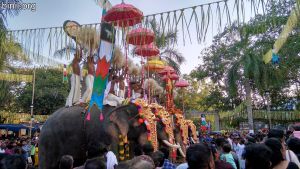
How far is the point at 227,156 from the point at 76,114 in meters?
3.89

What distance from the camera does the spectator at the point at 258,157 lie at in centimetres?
254

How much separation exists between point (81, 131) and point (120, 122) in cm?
107

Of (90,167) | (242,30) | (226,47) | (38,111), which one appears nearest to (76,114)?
(242,30)

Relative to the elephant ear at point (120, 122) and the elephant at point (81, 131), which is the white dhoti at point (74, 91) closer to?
the elephant at point (81, 131)

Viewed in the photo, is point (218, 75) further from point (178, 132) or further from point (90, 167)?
point (90, 167)

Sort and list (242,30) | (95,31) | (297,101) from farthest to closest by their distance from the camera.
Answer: (297,101) → (95,31) → (242,30)

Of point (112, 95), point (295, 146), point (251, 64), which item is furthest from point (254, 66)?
point (295, 146)

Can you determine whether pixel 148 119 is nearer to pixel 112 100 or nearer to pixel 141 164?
pixel 112 100

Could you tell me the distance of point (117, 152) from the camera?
20.5 ft

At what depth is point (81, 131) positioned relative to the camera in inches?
281

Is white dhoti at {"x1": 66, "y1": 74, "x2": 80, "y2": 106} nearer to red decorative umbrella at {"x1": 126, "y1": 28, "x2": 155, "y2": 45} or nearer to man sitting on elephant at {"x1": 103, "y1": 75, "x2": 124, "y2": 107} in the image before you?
man sitting on elephant at {"x1": 103, "y1": 75, "x2": 124, "y2": 107}

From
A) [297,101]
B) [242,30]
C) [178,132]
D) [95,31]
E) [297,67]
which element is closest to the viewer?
[242,30]

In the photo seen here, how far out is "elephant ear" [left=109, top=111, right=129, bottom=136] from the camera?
659cm

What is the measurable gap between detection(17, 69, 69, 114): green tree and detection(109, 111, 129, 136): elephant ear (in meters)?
23.8
